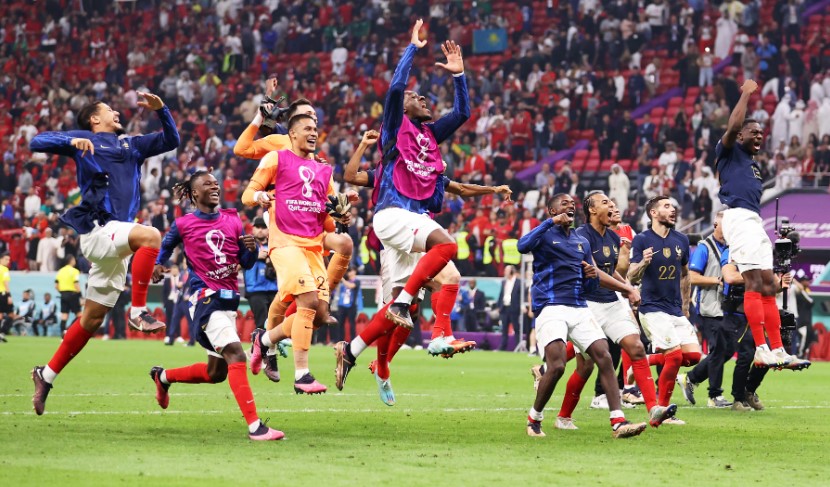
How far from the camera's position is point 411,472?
27.6 feet

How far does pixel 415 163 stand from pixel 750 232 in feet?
11.4

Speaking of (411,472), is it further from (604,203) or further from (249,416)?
(604,203)

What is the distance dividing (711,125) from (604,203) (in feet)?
61.0

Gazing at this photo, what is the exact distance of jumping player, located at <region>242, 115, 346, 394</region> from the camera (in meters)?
11.3

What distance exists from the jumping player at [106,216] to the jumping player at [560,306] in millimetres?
3452

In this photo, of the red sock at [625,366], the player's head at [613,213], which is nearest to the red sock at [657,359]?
the red sock at [625,366]

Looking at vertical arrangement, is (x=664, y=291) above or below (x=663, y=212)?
below

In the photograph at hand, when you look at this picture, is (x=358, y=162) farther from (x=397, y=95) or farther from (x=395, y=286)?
(x=395, y=286)

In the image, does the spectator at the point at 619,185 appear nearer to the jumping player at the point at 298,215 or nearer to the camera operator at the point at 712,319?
the camera operator at the point at 712,319

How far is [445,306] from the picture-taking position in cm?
1188

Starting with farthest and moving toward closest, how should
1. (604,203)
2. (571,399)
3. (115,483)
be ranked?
(604,203)
(571,399)
(115,483)

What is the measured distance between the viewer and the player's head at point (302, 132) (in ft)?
38.0

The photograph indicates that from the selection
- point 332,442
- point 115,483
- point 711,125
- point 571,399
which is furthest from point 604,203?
point 711,125

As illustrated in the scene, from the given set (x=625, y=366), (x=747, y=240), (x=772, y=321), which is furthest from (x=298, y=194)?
(x=625, y=366)
